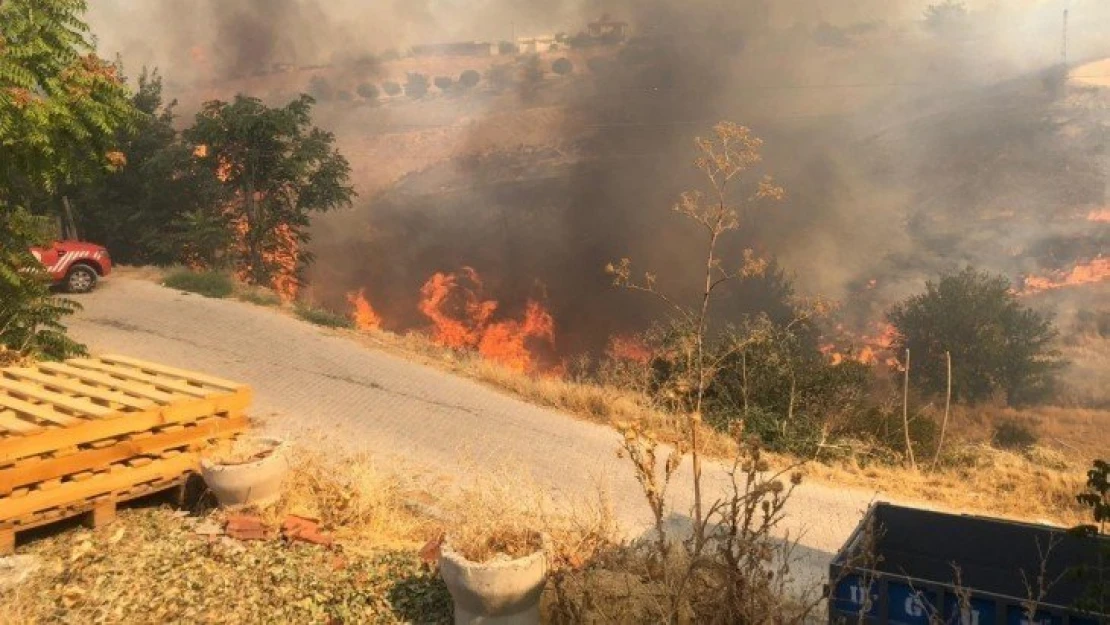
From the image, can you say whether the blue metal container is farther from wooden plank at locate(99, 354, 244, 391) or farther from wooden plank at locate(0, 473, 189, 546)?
wooden plank at locate(99, 354, 244, 391)

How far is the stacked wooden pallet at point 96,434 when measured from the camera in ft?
24.6

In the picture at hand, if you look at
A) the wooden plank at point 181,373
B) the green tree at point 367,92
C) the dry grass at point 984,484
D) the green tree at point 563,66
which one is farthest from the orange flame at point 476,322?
the green tree at point 563,66

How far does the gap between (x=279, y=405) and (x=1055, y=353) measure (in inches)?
1217

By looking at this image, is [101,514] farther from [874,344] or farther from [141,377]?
[874,344]

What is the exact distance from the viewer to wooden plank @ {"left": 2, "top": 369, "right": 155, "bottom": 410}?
8.59m

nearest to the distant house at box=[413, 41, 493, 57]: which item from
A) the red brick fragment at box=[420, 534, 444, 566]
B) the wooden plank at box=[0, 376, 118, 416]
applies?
the wooden plank at box=[0, 376, 118, 416]

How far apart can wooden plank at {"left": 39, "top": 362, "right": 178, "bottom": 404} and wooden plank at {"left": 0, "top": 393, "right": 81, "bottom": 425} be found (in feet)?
2.66

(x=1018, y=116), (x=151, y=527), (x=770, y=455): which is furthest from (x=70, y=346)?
(x=1018, y=116)

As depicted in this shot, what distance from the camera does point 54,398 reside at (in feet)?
28.5

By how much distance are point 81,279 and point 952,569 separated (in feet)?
59.8

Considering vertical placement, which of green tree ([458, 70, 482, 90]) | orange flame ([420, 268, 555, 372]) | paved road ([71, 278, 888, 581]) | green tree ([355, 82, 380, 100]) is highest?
green tree ([458, 70, 482, 90])

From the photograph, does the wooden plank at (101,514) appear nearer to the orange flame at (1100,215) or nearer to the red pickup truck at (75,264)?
the red pickup truck at (75,264)

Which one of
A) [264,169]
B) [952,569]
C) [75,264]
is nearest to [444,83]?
[264,169]

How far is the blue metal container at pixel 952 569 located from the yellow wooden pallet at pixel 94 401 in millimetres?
6165
